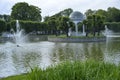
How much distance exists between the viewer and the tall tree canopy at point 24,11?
9144 cm

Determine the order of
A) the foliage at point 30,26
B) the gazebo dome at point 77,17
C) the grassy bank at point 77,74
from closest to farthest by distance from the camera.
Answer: the grassy bank at point 77,74 → the foliage at point 30,26 → the gazebo dome at point 77,17

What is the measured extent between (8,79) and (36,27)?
234 ft

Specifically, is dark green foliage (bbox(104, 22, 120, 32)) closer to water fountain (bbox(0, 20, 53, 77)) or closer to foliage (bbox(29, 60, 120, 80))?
water fountain (bbox(0, 20, 53, 77))

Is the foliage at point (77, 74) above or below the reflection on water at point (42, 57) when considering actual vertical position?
above

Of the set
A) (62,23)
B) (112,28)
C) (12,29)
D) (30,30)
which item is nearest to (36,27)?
(30,30)

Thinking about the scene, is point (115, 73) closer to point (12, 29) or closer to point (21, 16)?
point (12, 29)

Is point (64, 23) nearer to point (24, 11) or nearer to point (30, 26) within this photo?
point (30, 26)

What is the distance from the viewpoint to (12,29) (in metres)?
75.0

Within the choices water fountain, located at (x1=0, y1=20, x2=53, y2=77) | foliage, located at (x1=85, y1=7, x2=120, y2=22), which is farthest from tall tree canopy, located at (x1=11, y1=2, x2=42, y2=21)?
water fountain, located at (x1=0, y1=20, x2=53, y2=77)

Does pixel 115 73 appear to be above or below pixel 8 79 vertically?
above

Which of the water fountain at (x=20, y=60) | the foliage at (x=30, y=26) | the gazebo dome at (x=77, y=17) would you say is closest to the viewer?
the water fountain at (x=20, y=60)

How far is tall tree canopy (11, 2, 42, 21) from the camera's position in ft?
300

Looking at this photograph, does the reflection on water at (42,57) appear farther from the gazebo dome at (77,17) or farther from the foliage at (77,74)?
the gazebo dome at (77,17)

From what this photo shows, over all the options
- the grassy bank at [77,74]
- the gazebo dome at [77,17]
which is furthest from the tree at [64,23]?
the grassy bank at [77,74]
